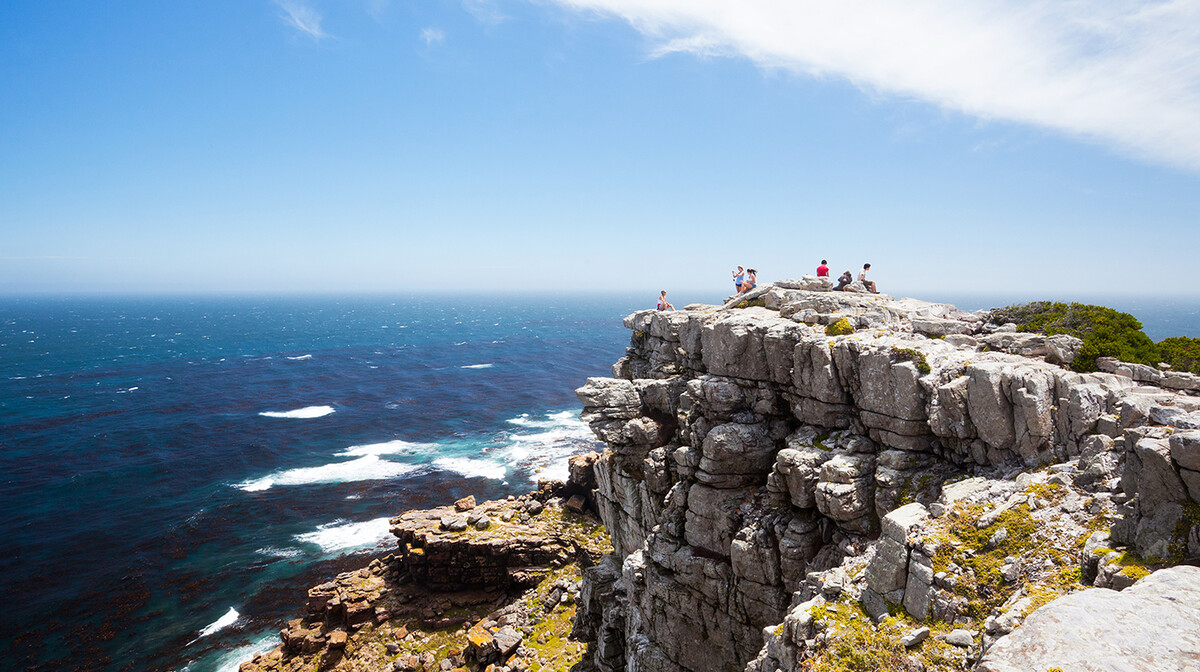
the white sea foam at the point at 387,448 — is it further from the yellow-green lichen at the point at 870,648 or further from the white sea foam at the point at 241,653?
the yellow-green lichen at the point at 870,648

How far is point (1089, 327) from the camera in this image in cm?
1891

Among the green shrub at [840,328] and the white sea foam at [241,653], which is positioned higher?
the green shrub at [840,328]

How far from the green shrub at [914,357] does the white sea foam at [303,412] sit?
289ft

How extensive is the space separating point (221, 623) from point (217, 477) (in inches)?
1173

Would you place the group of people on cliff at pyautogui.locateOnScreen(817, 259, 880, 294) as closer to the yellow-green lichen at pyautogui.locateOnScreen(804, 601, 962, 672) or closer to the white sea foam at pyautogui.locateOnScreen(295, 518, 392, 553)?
the yellow-green lichen at pyautogui.locateOnScreen(804, 601, 962, 672)

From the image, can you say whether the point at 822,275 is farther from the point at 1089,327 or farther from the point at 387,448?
the point at 387,448

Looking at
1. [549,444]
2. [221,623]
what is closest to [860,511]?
[221,623]

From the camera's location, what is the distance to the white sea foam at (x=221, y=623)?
38.8 m

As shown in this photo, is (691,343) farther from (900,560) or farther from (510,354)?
(510,354)

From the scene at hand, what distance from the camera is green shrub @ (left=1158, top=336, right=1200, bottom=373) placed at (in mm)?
16891

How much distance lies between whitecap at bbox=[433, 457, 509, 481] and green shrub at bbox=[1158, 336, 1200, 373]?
56.4m

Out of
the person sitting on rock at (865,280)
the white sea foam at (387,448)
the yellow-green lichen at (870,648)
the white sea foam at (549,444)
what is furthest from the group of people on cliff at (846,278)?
the white sea foam at (387,448)

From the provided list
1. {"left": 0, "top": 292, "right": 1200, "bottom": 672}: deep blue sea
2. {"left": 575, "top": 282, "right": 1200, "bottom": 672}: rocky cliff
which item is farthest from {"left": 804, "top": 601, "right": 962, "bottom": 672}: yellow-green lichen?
{"left": 0, "top": 292, "right": 1200, "bottom": 672}: deep blue sea

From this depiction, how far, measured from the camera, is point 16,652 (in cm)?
3638
